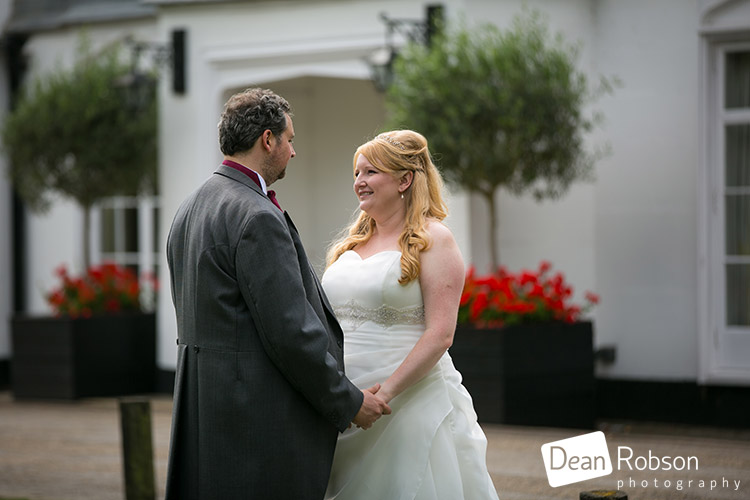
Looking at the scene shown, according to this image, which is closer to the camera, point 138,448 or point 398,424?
point 398,424

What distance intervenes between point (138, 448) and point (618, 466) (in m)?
3.00

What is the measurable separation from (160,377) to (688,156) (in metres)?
5.84

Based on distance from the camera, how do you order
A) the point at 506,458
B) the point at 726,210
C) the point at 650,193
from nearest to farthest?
the point at 506,458, the point at 726,210, the point at 650,193

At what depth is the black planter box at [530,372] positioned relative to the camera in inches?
306

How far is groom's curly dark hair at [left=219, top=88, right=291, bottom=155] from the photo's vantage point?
349 cm

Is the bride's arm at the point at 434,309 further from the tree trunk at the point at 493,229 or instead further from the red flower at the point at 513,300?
the tree trunk at the point at 493,229

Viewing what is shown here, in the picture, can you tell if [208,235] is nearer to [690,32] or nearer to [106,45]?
[690,32]

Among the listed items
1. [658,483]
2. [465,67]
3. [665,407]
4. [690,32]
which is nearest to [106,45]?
[465,67]

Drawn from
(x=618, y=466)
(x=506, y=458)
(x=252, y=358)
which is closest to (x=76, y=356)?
(x=506, y=458)

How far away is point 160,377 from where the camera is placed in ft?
35.8

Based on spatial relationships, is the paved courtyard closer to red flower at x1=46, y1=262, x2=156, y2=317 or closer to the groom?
red flower at x1=46, y1=262, x2=156, y2=317

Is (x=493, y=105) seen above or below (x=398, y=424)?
above

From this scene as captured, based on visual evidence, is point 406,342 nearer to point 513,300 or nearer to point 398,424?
point 398,424

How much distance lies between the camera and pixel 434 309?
12.6ft
